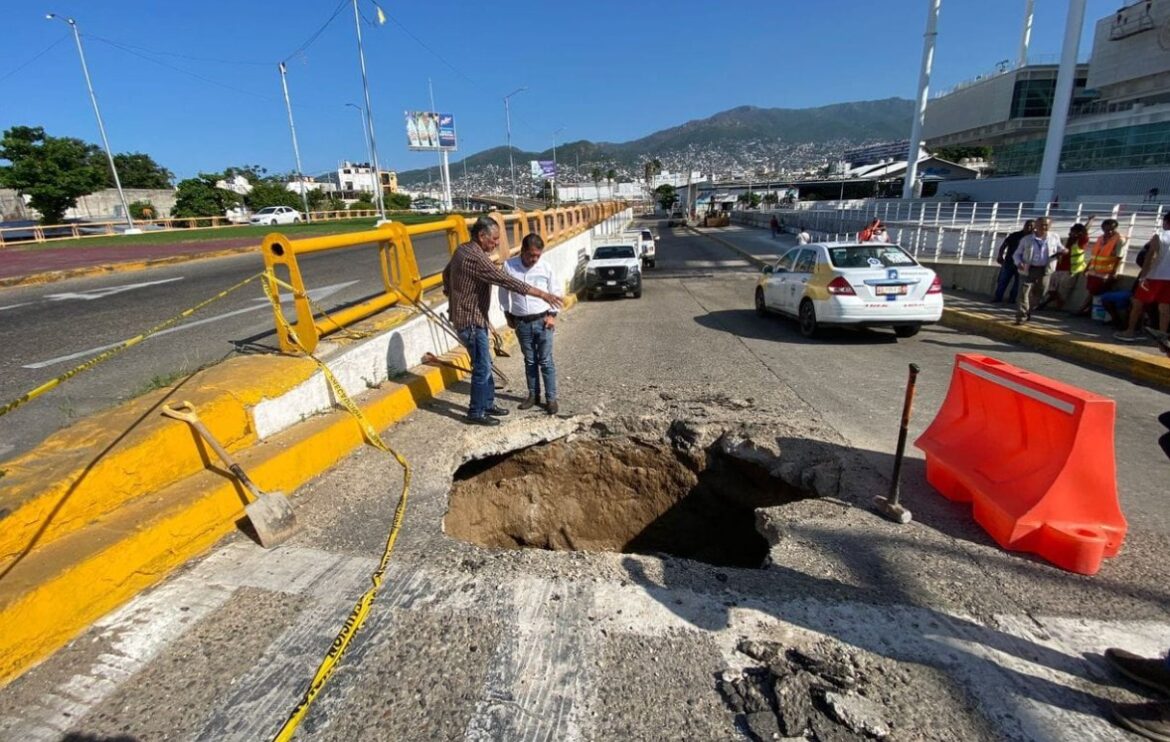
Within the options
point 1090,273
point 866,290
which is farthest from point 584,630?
point 1090,273

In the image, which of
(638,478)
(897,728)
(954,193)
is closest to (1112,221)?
(638,478)

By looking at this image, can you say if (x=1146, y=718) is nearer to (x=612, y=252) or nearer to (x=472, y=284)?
(x=472, y=284)

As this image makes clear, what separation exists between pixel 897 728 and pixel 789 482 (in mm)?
2671

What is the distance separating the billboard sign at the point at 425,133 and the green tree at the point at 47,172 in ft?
131

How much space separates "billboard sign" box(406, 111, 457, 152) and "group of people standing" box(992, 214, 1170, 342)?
75377 mm

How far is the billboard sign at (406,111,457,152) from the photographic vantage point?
7425 cm

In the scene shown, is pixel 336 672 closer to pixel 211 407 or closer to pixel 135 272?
pixel 211 407

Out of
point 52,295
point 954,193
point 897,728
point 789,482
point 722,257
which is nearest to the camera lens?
point 897,728

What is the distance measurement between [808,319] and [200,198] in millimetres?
57329

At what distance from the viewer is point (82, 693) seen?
7.68 ft

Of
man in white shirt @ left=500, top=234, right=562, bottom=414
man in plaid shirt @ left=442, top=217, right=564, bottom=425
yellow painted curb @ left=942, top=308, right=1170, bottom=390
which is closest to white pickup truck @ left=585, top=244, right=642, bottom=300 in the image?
yellow painted curb @ left=942, top=308, right=1170, bottom=390

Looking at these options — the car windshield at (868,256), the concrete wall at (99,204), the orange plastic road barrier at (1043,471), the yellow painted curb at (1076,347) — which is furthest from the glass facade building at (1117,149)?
the concrete wall at (99,204)

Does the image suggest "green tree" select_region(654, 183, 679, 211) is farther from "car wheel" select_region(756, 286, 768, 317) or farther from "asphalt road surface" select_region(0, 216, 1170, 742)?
"asphalt road surface" select_region(0, 216, 1170, 742)

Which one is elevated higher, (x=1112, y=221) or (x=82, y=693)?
(x=1112, y=221)
